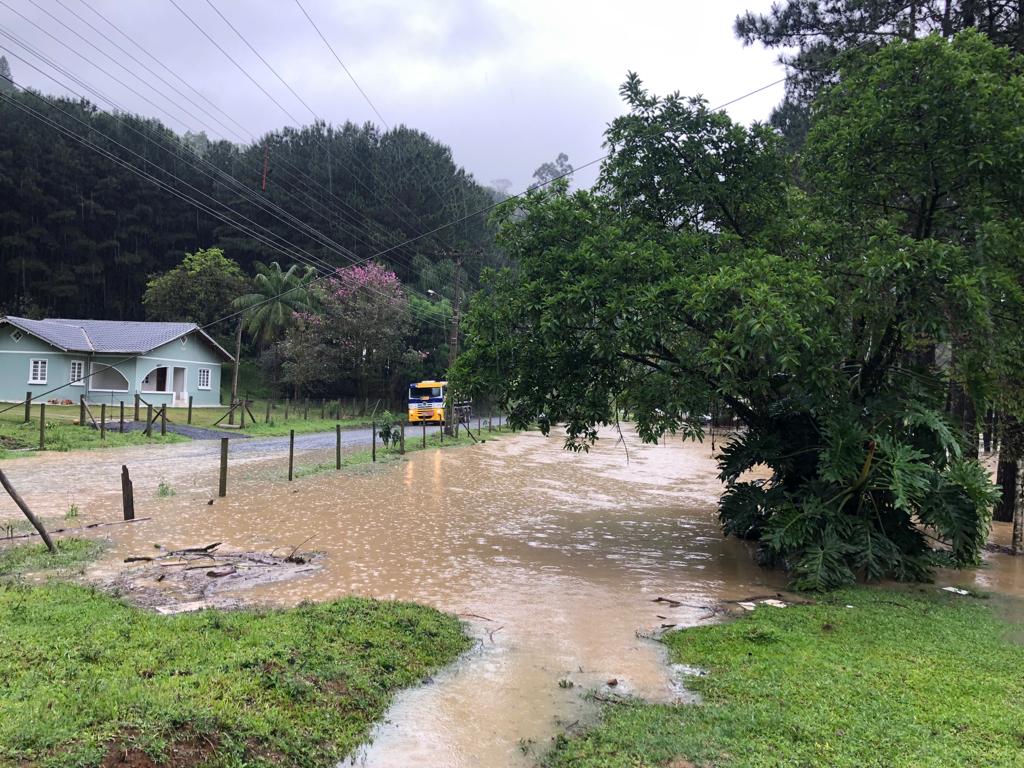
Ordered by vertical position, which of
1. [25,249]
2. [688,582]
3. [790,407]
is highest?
[25,249]

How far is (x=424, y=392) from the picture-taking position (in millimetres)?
42625

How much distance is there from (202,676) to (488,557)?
20.8 feet

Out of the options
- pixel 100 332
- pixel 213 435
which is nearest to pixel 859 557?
pixel 213 435

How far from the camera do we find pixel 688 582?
31.8 feet

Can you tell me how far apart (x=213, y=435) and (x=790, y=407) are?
958 inches

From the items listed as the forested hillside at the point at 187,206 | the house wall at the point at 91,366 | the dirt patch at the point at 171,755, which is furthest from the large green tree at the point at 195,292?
the dirt patch at the point at 171,755

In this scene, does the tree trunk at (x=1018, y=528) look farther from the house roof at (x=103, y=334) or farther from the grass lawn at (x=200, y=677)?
the house roof at (x=103, y=334)

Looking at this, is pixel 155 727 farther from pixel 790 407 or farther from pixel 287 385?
pixel 287 385

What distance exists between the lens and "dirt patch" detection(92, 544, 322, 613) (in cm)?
762

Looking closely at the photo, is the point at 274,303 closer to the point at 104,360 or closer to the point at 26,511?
the point at 104,360

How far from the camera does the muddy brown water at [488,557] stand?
5387mm

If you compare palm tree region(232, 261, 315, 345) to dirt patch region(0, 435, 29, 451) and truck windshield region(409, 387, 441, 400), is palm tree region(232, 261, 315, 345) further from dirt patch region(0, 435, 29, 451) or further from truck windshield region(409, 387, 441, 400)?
dirt patch region(0, 435, 29, 451)

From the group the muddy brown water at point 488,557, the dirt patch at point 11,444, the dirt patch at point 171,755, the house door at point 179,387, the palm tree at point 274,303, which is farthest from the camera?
the palm tree at point 274,303

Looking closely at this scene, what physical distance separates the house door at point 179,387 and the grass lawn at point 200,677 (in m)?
33.5
